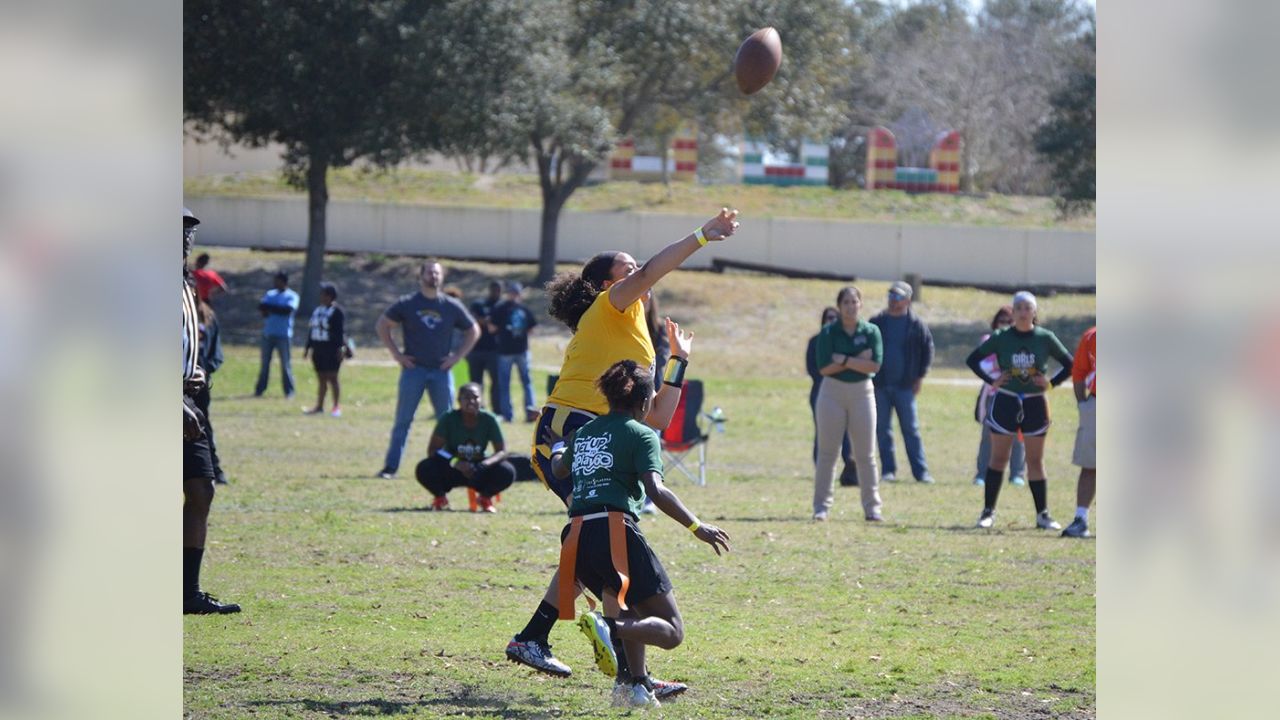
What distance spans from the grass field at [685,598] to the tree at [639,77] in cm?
1655

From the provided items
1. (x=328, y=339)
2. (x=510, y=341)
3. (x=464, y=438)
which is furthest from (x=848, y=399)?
(x=328, y=339)

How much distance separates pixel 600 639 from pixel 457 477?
675 cm

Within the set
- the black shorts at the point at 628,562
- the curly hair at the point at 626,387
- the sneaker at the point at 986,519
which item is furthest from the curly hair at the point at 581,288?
the sneaker at the point at 986,519

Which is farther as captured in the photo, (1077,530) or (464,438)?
(464,438)

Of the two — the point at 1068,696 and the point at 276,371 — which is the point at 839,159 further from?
the point at 1068,696

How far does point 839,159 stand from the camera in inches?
2630

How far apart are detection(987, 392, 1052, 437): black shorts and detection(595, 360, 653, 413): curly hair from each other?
6.46 m

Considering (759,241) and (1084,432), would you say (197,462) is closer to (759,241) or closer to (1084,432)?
(1084,432)

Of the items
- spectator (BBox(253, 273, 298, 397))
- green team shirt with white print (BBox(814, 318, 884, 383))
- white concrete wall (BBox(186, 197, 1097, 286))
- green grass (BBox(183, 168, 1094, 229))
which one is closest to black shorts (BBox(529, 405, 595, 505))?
green team shirt with white print (BBox(814, 318, 884, 383))

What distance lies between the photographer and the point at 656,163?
5225 centimetres

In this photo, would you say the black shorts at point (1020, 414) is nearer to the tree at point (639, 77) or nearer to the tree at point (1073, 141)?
the tree at point (639, 77)

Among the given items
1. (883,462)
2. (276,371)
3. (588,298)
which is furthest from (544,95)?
(588,298)
